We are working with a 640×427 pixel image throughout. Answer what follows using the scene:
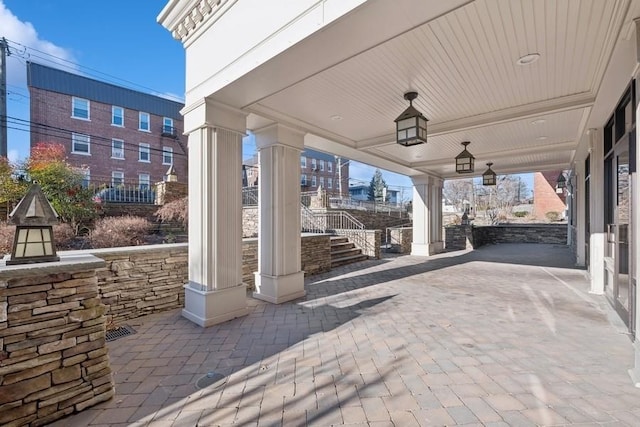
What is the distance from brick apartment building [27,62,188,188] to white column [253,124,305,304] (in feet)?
40.7

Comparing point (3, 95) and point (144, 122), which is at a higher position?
point (144, 122)

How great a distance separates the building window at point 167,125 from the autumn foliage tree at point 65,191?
486 inches

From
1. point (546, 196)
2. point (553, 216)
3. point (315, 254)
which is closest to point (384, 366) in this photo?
point (315, 254)

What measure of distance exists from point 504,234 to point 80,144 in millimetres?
23525

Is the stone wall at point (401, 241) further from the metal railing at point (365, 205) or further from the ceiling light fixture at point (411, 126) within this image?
the ceiling light fixture at point (411, 126)

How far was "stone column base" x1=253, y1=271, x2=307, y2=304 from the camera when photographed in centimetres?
499

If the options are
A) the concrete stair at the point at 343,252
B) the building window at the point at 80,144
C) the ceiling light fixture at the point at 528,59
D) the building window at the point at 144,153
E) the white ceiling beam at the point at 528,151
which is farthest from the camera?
the building window at the point at 144,153

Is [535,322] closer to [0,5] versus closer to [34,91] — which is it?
[0,5]

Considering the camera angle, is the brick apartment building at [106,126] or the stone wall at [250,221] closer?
the stone wall at [250,221]

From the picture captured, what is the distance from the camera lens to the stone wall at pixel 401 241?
11398mm

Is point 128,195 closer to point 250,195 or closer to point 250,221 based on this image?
point 250,221

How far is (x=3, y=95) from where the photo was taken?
427 inches

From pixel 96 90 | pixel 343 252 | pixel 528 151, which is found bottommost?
pixel 343 252

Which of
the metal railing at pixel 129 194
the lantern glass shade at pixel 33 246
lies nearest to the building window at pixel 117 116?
the metal railing at pixel 129 194
